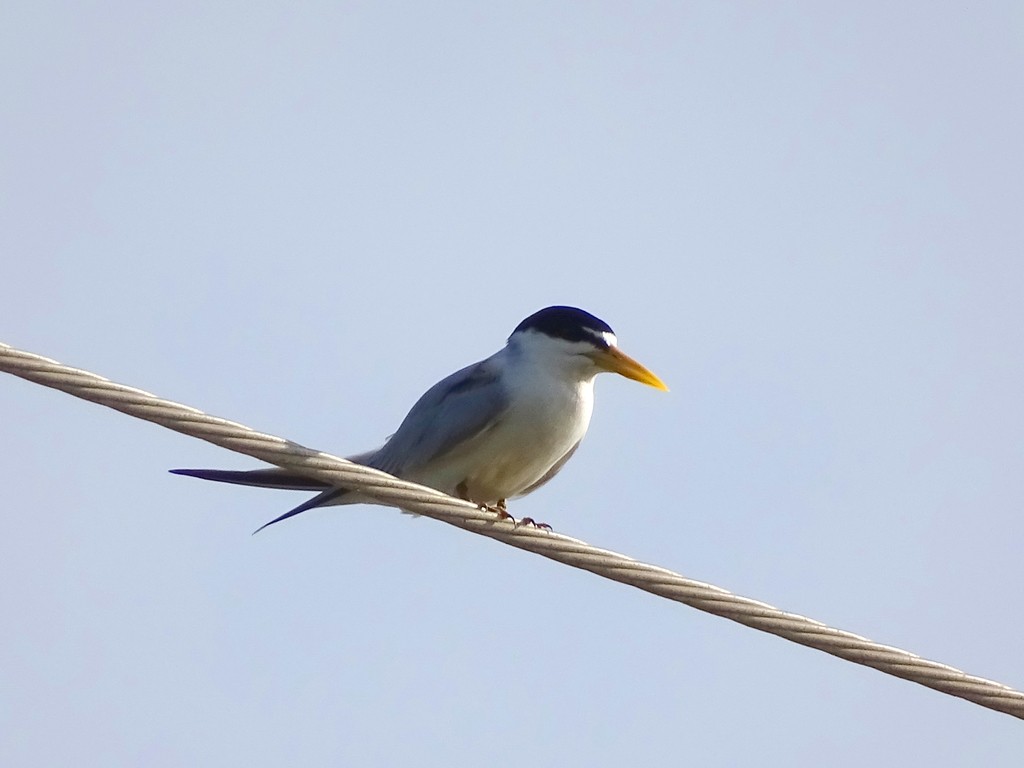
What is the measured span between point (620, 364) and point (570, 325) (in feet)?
1.03

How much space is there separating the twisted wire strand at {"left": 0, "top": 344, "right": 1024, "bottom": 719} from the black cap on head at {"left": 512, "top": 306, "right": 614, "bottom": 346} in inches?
95.8

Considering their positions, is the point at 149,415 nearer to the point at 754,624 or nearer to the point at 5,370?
the point at 5,370

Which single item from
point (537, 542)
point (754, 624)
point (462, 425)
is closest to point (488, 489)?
point (462, 425)

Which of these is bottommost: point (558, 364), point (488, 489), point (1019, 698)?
point (1019, 698)

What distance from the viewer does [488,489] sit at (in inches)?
301

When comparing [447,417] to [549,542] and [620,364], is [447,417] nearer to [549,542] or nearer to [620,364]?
[620,364]

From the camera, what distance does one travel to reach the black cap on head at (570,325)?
779 cm

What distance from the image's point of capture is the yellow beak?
772 cm

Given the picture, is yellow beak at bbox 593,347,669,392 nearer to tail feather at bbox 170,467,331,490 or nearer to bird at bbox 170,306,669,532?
bird at bbox 170,306,669,532

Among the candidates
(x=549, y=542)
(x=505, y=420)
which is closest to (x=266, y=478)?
(x=505, y=420)

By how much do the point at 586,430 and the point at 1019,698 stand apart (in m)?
3.22

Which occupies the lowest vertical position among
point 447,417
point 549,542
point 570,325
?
point 549,542

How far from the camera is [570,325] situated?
7.84 metres

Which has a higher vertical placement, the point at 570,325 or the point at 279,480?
the point at 570,325
